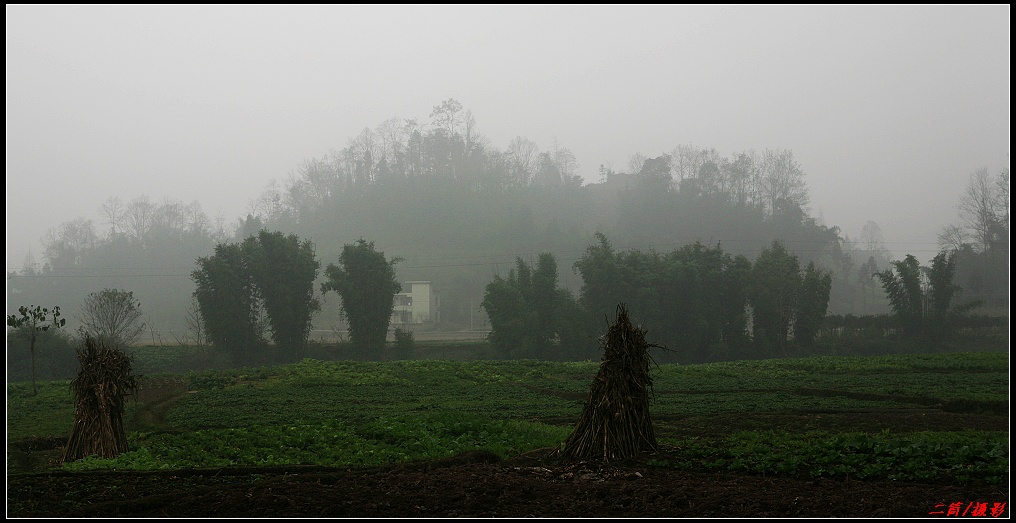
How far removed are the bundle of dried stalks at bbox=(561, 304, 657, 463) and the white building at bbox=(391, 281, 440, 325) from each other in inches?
1905

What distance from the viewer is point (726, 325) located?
151ft

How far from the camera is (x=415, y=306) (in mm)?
60312

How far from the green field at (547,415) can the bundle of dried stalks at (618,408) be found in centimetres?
71

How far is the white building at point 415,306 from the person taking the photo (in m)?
59.4

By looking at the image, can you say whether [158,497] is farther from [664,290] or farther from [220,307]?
[664,290]

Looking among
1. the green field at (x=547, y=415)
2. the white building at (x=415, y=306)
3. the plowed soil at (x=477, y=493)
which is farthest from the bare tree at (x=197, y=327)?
the plowed soil at (x=477, y=493)

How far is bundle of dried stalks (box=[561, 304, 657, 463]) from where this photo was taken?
11172 millimetres

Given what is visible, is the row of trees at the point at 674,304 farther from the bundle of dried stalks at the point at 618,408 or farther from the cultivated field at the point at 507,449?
the bundle of dried stalks at the point at 618,408

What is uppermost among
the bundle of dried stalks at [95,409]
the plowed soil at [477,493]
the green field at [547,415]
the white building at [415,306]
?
the white building at [415,306]

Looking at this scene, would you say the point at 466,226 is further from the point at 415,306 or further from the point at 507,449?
the point at 507,449

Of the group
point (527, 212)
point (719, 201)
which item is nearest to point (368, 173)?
point (527, 212)

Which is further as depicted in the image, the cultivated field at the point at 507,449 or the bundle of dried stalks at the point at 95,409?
the bundle of dried stalks at the point at 95,409

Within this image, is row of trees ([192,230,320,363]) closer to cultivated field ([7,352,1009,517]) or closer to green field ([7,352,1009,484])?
green field ([7,352,1009,484])

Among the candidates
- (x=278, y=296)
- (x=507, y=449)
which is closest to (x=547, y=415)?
(x=507, y=449)
